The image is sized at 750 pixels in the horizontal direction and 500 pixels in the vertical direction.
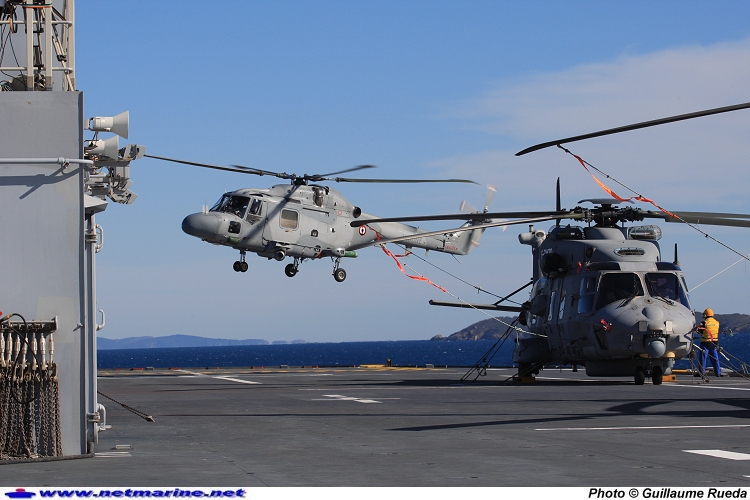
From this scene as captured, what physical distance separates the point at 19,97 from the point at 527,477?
20.3ft

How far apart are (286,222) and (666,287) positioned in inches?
562

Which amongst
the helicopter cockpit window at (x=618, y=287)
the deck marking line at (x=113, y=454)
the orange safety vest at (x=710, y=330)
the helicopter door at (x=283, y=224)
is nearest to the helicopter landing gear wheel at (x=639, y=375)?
the helicopter cockpit window at (x=618, y=287)

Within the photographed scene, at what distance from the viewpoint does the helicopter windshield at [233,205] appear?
3325cm

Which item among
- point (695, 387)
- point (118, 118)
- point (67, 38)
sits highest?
point (67, 38)

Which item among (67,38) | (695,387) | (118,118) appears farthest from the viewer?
(695,387)

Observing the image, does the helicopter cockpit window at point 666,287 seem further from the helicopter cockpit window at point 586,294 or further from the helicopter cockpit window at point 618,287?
the helicopter cockpit window at point 586,294

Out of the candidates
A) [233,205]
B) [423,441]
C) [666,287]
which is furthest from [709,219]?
[233,205]

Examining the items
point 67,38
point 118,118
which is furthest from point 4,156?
point 67,38

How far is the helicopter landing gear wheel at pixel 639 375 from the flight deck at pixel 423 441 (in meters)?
2.59

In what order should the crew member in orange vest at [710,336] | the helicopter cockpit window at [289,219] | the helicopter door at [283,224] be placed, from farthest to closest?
the helicopter cockpit window at [289,219], the helicopter door at [283,224], the crew member in orange vest at [710,336]

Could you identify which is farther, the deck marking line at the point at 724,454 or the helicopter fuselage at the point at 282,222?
the helicopter fuselage at the point at 282,222

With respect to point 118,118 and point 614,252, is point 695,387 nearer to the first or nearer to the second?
point 614,252

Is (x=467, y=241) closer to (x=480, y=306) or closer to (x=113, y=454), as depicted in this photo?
(x=480, y=306)

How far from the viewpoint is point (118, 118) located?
35.2ft
